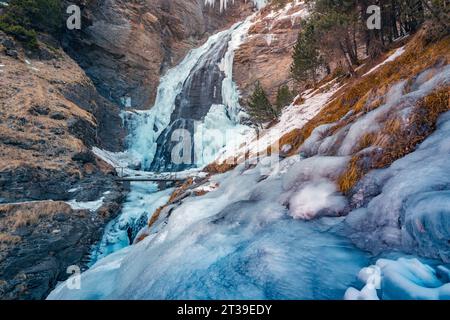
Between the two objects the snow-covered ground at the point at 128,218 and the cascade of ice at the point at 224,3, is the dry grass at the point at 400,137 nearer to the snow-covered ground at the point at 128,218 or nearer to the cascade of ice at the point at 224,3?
the snow-covered ground at the point at 128,218

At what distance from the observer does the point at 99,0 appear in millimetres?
37531

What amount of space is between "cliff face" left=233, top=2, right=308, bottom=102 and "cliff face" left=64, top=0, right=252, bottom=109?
12712 mm

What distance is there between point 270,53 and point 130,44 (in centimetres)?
1918

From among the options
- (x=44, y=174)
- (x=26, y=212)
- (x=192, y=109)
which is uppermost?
(x=192, y=109)

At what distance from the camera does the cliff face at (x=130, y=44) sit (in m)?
35.2

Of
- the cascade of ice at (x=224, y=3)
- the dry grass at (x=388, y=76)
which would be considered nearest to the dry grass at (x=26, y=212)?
the dry grass at (x=388, y=76)

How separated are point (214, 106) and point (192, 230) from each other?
29218mm

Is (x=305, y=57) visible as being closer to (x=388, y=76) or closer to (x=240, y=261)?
(x=388, y=76)

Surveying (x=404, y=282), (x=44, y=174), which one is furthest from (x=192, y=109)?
(x=404, y=282)

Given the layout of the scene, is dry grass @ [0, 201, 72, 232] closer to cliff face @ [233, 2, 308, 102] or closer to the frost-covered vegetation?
the frost-covered vegetation

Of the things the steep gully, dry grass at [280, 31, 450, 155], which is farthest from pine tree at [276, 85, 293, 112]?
dry grass at [280, 31, 450, 155]

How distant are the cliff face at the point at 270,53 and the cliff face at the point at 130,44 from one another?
500 inches

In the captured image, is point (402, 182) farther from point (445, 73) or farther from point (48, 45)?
point (48, 45)

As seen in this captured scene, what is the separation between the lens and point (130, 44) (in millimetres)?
38469
